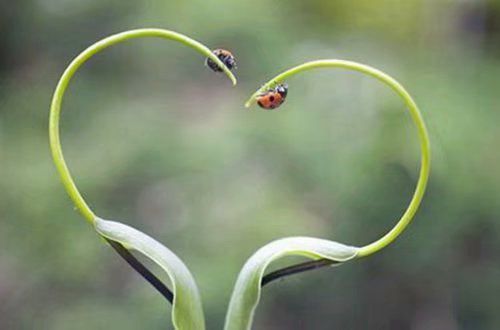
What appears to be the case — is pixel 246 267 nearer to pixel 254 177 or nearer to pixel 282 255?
pixel 282 255

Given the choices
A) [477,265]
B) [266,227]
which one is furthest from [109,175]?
[477,265]

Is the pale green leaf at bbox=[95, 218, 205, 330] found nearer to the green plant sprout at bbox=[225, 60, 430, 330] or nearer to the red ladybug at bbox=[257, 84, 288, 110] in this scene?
the green plant sprout at bbox=[225, 60, 430, 330]

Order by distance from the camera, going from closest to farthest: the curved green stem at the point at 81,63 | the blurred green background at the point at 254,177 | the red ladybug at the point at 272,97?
1. the curved green stem at the point at 81,63
2. the red ladybug at the point at 272,97
3. the blurred green background at the point at 254,177

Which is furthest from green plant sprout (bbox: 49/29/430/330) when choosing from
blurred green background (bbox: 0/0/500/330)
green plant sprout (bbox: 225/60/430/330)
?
blurred green background (bbox: 0/0/500/330)

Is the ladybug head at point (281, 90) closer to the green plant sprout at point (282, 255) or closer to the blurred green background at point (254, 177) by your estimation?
the green plant sprout at point (282, 255)

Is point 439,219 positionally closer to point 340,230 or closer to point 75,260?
point 340,230

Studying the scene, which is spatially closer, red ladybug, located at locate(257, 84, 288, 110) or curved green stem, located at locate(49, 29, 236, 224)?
curved green stem, located at locate(49, 29, 236, 224)

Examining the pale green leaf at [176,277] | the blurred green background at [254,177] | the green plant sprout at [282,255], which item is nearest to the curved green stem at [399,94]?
the green plant sprout at [282,255]
